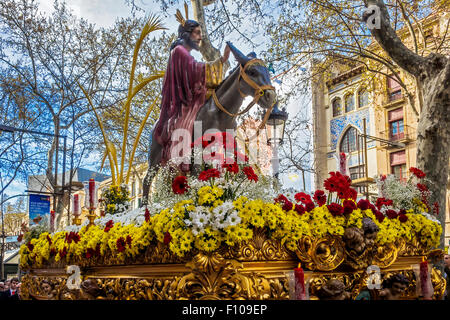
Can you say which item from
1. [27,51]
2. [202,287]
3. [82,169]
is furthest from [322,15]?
[82,169]

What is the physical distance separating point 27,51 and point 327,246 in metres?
16.5

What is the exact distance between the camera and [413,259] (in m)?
5.06

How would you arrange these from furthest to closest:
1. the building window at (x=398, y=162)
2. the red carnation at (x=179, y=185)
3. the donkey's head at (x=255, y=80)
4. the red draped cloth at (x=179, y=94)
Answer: the building window at (x=398, y=162) → the red draped cloth at (x=179, y=94) → the donkey's head at (x=255, y=80) → the red carnation at (x=179, y=185)

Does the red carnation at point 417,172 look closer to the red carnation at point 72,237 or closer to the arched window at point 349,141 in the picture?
the red carnation at point 72,237

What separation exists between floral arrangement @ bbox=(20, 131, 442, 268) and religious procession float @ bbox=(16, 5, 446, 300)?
11 mm

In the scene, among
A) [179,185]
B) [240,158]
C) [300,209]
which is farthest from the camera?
[240,158]

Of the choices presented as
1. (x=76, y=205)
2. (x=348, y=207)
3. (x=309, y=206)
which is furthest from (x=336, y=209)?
(x=76, y=205)

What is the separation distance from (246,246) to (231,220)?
0.26 metres

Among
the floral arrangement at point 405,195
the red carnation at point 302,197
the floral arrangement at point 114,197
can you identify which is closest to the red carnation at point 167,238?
the red carnation at point 302,197

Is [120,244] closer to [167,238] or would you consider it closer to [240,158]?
[167,238]

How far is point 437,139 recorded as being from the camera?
7.03 metres

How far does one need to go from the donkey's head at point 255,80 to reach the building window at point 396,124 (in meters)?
23.7

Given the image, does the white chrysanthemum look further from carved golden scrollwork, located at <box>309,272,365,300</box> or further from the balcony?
the balcony

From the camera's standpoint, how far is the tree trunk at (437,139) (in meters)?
6.96
